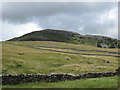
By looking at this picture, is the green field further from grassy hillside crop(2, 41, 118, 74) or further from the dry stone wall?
the dry stone wall

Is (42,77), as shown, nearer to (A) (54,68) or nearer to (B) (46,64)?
(A) (54,68)

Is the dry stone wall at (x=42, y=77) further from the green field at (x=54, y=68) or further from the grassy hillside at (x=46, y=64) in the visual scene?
the grassy hillside at (x=46, y=64)

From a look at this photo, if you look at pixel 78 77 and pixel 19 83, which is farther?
pixel 78 77

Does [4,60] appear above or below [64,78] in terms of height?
above

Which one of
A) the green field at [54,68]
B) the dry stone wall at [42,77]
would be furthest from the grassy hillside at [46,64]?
the dry stone wall at [42,77]

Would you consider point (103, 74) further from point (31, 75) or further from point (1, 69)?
point (1, 69)

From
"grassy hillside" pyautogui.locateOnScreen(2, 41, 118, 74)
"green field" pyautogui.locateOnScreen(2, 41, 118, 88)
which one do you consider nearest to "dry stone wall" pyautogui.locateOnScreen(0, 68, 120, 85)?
"green field" pyautogui.locateOnScreen(2, 41, 118, 88)

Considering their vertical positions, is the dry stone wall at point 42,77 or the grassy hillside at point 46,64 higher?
the grassy hillside at point 46,64

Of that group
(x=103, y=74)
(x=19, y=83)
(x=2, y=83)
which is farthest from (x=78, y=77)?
(x=2, y=83)

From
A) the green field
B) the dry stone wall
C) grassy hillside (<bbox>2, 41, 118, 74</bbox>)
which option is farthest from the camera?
grassy hillside (<bbox>2, 41, 118, 74</bbox>)

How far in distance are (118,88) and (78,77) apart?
14.3m

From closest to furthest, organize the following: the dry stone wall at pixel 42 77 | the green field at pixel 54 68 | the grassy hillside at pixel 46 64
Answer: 1. the green field at pixel 54 68
2. the dry stone wall at pixel 42 77
3. the grassy hillside at pixel 46 64

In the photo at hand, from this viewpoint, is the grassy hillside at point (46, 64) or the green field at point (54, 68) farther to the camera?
the grassy hillside at point (46, 64)

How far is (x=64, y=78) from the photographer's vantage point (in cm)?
3756
